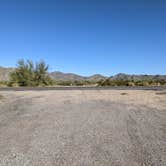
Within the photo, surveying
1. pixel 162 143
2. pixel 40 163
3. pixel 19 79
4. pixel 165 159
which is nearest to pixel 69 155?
pixel 40 163

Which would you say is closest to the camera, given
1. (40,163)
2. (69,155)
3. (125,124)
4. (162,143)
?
(40,163)

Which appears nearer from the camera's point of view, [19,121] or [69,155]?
[69,155]

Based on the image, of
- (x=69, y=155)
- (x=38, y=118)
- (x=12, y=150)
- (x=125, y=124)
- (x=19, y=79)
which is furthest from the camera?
(x=19, y=79)

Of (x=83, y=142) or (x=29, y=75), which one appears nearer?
(x=83, y=142)

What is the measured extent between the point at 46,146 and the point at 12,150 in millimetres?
854

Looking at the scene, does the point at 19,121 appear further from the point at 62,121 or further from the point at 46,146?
the point at 46,146

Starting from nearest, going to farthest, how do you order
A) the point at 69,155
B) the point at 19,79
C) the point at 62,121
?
the point at 69,155 → the point at 62,121 → the point at 19,79

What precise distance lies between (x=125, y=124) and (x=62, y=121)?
2.49m

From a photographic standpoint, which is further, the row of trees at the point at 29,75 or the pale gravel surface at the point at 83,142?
the row of trees at the point at 29,75

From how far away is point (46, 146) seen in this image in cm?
616

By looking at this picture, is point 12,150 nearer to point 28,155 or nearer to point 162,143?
point 28,155

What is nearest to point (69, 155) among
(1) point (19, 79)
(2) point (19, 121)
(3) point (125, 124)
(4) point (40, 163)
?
(4) point (40, 163)

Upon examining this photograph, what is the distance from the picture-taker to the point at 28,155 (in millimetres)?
5473

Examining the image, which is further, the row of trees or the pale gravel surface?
the row of trees
